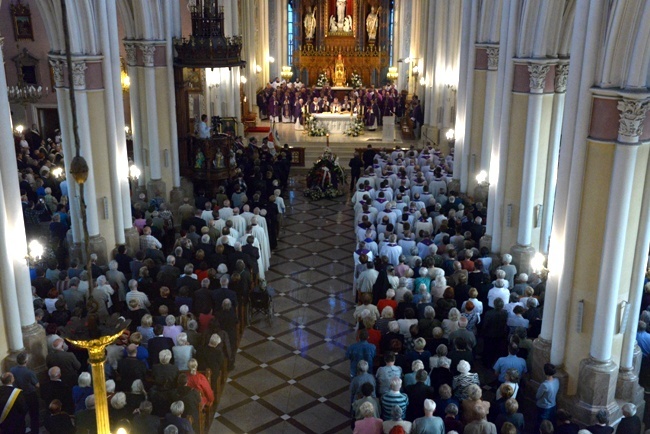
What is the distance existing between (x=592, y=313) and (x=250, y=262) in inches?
296

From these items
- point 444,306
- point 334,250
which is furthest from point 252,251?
point 444,306

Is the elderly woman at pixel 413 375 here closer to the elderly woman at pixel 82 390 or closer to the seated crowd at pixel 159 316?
the seated crowd at pixel 159 316

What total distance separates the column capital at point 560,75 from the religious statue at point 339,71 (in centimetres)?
Result: 2764

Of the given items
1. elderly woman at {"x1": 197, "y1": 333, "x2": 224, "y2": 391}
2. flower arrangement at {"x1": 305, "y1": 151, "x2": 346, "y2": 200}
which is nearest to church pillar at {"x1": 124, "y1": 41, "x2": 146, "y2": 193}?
flower arrangement at {"x1": 305, "y1": 151, "x2": 346, "y2": 200}

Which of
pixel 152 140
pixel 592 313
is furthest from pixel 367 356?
pixel 152 140

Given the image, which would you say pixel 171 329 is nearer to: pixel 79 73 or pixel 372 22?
pixel 79 73

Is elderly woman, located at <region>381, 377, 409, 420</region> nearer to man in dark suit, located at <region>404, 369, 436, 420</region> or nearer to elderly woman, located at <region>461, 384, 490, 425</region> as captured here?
man in dark suit, located at <region>404, 369, 436, 420</region>

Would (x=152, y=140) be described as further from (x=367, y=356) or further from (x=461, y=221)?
(x=367, y=356)

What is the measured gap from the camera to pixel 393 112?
118 feet

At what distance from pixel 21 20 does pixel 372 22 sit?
20637 mm

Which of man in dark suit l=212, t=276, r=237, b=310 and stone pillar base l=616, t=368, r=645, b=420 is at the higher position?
man in dark suit l=212, t=276, r=237, b=310

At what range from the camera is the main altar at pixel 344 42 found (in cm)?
4241

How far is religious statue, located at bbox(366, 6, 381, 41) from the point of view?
4216 cm

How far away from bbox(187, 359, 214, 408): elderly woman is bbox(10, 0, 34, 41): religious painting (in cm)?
2416
